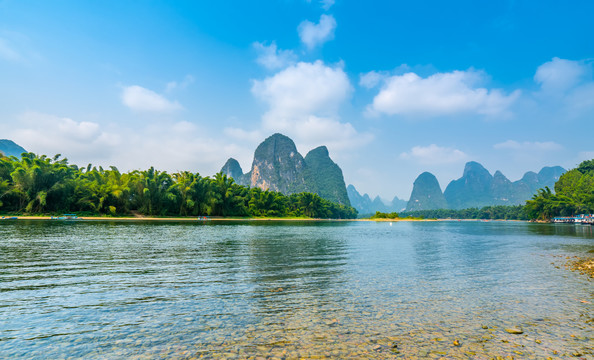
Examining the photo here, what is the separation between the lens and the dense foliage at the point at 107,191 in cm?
6412

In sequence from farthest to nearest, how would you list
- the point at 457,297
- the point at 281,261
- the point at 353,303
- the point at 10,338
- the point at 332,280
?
the point at 281,261 < the point at 332,280 < the point at 457,297 < the point at 353,303 < the point at 10,338

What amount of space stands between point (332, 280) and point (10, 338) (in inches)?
411

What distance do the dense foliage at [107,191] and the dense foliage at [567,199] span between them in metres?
118

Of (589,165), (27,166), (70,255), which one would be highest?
(589,165)

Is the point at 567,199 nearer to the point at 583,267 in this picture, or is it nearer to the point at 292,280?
the point at 583,267

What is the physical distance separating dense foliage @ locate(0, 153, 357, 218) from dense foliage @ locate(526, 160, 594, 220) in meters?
118

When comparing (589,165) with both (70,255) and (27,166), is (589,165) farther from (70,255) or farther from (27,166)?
(27,166)

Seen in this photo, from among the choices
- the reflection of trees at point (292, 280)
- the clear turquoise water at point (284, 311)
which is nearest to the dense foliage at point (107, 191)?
the clear turquoise water at point (284, 311)

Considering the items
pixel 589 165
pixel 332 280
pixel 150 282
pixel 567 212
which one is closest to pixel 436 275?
pixel 332 280

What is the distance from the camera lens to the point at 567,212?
116 meters

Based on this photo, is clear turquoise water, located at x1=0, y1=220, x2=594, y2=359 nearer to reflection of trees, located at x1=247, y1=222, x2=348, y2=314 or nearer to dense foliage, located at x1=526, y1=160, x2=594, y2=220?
reflection of trees, located at x1=247, y1=222, x2=348, y2=314

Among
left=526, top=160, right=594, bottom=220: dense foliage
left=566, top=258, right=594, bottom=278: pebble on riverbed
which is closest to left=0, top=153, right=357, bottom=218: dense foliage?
left=566, top=258, right=594, bottom=278: pebble on riverbed

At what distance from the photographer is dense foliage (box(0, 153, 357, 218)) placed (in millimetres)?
64125

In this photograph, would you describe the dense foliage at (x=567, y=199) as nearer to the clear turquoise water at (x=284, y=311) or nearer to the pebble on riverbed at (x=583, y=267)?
the pebble on riverbed at (x=583, y=267)
